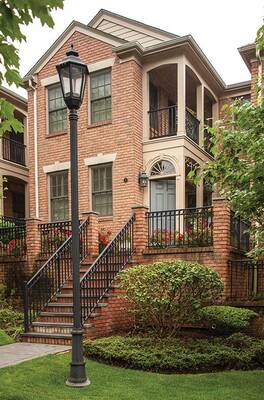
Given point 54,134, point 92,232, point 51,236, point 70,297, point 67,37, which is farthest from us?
point 67,37

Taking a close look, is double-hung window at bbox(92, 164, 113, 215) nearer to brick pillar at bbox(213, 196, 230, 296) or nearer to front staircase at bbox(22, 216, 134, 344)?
front staircase at bbox(22, 216, 134, 344)

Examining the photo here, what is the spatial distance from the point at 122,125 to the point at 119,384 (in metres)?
8.93

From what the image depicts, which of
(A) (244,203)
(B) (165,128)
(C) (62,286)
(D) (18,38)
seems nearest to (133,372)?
(A) (244,203)

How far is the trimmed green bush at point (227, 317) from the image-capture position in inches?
307

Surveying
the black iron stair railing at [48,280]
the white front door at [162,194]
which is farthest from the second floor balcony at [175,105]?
the black iron stair railing at [48,280]

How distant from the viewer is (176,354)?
6.77 metres

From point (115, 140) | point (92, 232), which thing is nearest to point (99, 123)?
point (115, 140)

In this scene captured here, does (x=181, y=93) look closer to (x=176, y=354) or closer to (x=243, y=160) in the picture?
(x=243, y=160)

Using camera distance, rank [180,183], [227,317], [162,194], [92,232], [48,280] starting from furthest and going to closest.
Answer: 1. [162,194]
2. [180,183]
3. [92,232]
4. [48,280]
5. [227,317]

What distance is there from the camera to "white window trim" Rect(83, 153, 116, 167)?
13352 mm

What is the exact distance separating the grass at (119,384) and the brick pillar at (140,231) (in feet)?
12.1

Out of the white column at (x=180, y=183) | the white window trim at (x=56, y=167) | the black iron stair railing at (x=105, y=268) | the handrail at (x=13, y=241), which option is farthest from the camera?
the white window trim at (x=56, y=167)

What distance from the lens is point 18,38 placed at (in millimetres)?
3299

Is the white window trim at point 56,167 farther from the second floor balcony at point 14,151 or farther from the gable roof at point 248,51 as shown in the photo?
the gable roof at point 248,51
